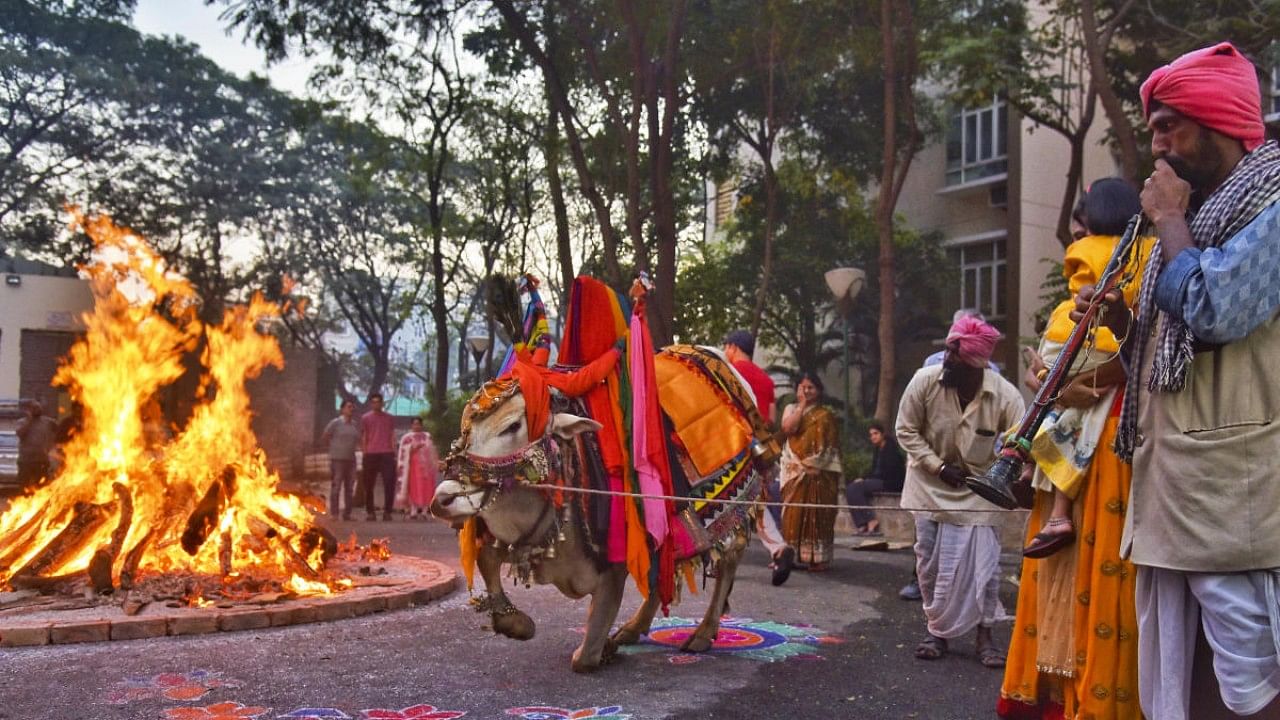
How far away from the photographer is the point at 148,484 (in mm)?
9336

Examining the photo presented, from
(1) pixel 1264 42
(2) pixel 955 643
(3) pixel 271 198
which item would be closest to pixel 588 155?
(1) pixel 1264 42

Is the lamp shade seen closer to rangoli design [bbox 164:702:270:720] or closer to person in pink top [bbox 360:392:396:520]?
person in pink top [bbox 360:392:396:520]

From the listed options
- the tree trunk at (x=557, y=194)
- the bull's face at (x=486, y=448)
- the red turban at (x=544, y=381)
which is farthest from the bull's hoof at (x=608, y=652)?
the tree trunk at (x=557, y=194)

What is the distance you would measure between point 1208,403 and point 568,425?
140 inches

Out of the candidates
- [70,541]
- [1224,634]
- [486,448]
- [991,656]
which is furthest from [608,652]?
[70,541]

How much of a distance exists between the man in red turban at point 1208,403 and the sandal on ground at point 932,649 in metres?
3.45

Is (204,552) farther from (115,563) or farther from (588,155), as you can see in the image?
(588,155)

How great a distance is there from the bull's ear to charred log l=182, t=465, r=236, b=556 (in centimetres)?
450

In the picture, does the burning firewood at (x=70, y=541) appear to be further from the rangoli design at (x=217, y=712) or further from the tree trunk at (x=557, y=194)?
the tree trunk at (x=557, y=194)

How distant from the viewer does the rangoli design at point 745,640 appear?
22.2 ft

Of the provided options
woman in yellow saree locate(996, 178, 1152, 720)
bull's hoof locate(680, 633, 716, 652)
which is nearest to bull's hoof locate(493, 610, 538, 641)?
bull's hoof locate(680, 633, 716, 652)

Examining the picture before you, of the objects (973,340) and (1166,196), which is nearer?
(1166,196)

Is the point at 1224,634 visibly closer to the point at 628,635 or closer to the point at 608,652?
the point at 608,652

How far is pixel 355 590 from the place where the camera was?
344 inches
